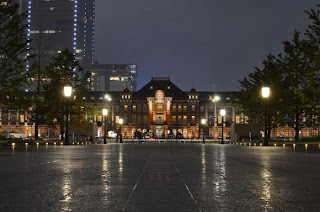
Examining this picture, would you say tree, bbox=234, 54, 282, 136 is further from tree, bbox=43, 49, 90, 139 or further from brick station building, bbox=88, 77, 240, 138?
brick station building, bbox=88, 77, 240, 138

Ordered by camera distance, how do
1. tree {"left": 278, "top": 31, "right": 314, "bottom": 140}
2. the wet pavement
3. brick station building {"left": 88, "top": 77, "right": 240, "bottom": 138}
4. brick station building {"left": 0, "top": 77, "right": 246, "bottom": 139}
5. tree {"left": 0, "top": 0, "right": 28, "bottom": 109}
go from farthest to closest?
brick station building {"left": 88, "top": 77, "right": 240, "bottom": 138}, brick station building {"left": 0, "top": 77, "right": 246, "bottom": 139}, tree {"left": 278, "top": 31, "right": 314, "bottom": 140}, tree {"left": 0, "top": 0, "right": 28, "bottom": 109}, the wet pavement

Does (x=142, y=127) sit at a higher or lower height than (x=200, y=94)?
lower

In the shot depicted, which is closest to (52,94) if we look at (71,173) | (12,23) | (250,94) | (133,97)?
(12,23)

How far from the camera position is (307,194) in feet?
22.9

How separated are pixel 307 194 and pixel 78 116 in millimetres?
44773

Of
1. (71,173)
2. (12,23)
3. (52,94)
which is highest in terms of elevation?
(12,23)

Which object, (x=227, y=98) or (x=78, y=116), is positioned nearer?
(x=78, y=116)

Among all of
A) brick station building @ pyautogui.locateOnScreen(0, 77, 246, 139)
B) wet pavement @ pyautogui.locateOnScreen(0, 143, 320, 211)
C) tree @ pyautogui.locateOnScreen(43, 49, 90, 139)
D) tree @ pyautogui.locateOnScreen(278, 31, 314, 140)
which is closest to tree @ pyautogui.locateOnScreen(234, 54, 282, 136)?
tree @ pyautogui.locateOnScreen(278, 31, 314, 140)

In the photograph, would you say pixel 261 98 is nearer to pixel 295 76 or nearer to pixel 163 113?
pixel 295 76

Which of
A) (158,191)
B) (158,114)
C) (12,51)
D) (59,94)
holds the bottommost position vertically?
(158,191)

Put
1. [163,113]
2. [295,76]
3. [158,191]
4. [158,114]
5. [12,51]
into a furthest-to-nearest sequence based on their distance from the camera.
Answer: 1. [158,114]
2. [163,113]
3. [295,76]
4. [12,51]
5. [158,191]

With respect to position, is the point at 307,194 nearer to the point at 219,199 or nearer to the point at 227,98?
the point at 219,199

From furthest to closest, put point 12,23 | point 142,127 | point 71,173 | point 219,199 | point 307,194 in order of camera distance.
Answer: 1. point 142,127
2. point 12,23
3. point 71,173
4. point 307,194
5. point 219,199

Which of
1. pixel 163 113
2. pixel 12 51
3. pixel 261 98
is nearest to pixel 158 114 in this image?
pixel 163 113
